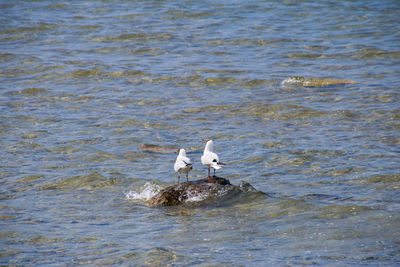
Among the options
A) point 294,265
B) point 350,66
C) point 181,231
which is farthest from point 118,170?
point 350,66

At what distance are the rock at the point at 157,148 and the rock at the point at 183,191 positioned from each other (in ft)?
8.53

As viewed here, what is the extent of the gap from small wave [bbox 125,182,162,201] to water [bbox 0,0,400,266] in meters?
0.04

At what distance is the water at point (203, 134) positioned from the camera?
7.72m

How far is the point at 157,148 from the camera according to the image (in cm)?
1191

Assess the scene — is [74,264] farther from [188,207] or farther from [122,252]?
[188,207]

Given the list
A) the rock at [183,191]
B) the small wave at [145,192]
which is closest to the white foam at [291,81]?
the small wave at [145,192]

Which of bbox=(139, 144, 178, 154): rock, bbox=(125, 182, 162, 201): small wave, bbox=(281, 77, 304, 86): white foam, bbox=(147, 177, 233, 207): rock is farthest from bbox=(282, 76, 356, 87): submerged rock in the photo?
bbox=(147, 177, 233, 207): rock

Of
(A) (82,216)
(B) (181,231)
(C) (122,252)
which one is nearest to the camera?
A: (C) (122,252)

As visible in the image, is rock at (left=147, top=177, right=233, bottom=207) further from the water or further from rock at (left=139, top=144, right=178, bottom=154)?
rock at (left=139, top=144, right=178, bottom=154)

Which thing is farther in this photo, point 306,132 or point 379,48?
point 379,48

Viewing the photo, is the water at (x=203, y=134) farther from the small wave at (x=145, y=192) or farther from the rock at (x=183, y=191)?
the rock at (x=183, y=191)

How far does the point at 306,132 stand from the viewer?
12.6 m

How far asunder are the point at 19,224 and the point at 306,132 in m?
6.51

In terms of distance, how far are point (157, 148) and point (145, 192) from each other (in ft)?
7.30
